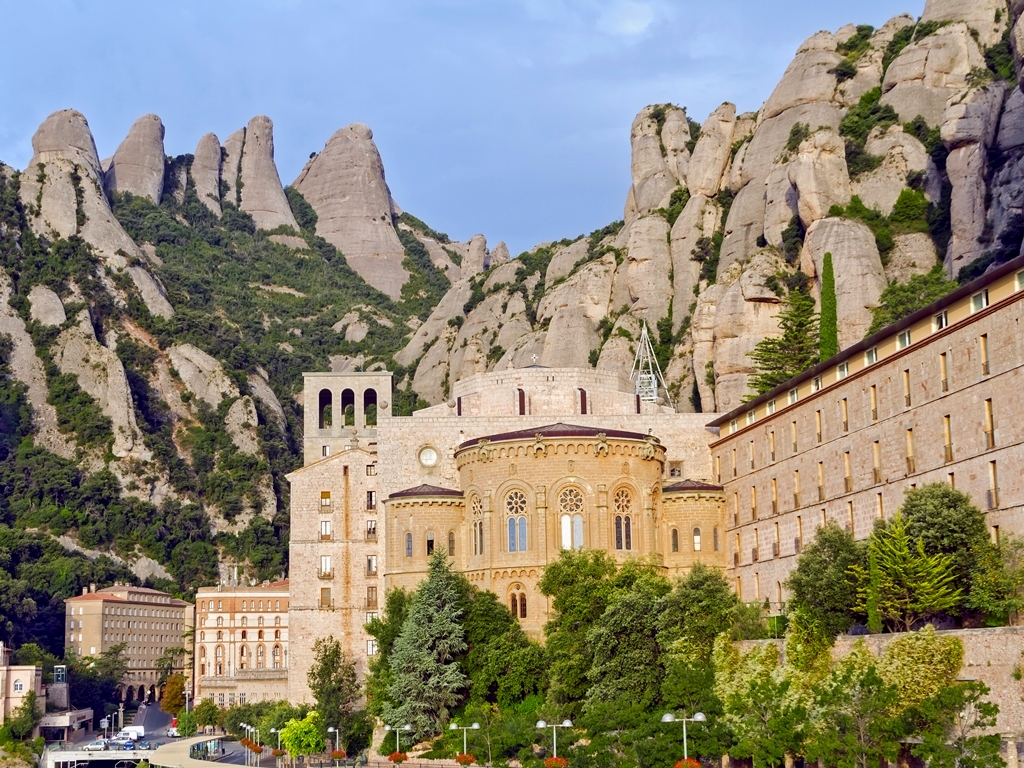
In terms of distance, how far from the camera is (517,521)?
6719 cm

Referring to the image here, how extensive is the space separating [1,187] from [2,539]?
56061 millimetres

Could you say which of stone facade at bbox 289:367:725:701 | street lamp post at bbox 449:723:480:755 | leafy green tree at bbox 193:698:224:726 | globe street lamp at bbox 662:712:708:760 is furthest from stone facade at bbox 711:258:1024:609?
leafy green tree at bbox 193:698:224:726

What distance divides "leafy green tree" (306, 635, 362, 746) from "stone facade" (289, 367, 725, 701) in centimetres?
123

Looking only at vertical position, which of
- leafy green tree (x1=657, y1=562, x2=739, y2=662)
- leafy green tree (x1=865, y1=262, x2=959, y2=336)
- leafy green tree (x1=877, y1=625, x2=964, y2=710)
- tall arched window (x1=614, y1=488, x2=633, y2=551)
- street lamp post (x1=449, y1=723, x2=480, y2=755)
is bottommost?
street lamp post (x1=449, y1=723, x2=480, y2=755)

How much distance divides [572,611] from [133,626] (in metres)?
91.0

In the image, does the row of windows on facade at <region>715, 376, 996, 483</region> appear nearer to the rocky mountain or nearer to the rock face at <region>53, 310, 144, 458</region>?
the rocky mountain

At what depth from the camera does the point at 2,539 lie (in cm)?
13362

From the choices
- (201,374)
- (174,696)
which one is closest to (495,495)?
(174,696)

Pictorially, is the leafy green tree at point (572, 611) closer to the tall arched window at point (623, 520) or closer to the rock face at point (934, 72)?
the tall arched window at point (623, 520)

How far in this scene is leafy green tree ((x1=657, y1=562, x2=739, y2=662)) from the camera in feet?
179

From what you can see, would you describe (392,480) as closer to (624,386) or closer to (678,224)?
(624,386)

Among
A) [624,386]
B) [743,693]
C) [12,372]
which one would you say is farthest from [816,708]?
[12,372]

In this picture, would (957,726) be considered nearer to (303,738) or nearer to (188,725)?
(303,738)

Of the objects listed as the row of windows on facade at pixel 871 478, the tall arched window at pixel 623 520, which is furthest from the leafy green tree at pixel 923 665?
the tall arched window at pixel 623 520
